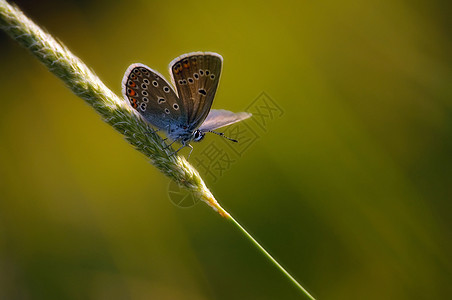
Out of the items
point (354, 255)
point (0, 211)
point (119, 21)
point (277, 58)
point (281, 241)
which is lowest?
point (354, 255)

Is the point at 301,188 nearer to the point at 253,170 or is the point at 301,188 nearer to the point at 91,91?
the point at 253,170

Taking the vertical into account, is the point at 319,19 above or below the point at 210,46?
below

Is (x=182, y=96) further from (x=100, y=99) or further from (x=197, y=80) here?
(x=100, y=99)

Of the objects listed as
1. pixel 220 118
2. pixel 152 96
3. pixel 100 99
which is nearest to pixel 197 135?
pixel 220 118

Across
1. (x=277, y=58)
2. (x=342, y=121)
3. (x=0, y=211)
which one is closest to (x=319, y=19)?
(x=277, y=58)

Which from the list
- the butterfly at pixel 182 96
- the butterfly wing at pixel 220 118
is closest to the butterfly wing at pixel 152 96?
the butterfly at pixel 182 96

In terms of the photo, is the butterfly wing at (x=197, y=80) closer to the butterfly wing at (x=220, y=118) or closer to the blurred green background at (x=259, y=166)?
the butterfly wing at (x=220, y=118)
